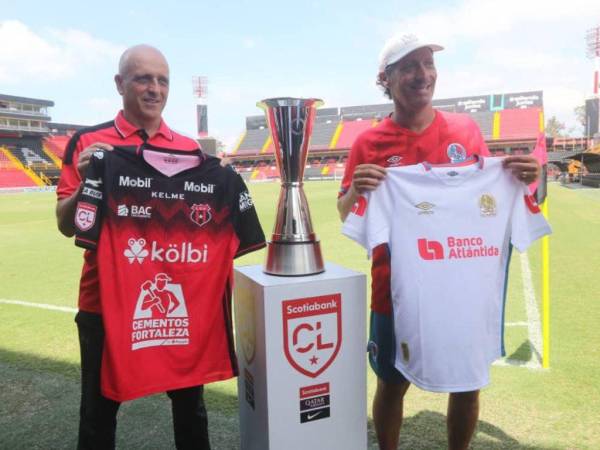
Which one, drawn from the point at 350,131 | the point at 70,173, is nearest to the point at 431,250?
the point at 70,173

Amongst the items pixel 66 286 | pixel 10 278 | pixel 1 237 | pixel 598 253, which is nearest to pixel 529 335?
pixel 598 253

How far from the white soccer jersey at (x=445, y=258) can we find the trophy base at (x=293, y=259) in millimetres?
176

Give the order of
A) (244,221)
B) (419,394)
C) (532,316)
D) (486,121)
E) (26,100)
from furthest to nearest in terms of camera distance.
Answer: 1. (486,121)
2. (26,100)
3. (532,316)
4. (419,394)
5. (244,221)

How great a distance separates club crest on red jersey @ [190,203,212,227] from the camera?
1.75 metres

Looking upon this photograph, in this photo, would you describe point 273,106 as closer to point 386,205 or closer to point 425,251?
point 386,205

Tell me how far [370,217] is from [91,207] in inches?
38.4

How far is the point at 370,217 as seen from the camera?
1.74 metres

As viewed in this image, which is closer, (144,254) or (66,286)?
(144,254)

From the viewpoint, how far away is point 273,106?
1774 millimetres

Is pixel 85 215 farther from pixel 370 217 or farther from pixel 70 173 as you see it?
pixel 370 217

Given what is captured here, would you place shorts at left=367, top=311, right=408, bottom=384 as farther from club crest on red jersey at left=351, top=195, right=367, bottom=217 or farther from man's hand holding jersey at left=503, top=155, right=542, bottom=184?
man's hand holding jersey at left=503, top=155, right=542, bottom=184

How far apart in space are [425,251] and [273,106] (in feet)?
2.54

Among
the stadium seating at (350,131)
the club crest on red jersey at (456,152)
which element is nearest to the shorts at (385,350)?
the club crest on red jersey at (456,152)

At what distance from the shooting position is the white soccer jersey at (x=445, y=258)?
1.67 meters
